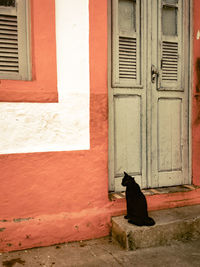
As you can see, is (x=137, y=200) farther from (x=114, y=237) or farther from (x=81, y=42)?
(x=81, y=42)

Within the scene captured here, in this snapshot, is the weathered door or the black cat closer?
the black cat

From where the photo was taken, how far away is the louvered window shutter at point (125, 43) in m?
3.40

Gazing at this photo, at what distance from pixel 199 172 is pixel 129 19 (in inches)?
90.5

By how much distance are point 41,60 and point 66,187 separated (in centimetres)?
142

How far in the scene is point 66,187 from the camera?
3.04 m

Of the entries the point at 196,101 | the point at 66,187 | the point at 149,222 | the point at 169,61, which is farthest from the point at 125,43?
the point at 149,222

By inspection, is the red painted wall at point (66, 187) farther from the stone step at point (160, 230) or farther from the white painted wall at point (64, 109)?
the stone step at point (160, 230)

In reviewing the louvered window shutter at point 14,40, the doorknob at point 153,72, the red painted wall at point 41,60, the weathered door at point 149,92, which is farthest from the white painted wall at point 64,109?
the doorknob at point 153,72

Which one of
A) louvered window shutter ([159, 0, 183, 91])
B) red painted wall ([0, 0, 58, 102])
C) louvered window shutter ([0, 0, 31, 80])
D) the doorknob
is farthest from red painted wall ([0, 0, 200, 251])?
louvered window shutter ([159, 0, 183, 91])

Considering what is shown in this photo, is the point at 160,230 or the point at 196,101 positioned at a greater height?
the point at 196,101

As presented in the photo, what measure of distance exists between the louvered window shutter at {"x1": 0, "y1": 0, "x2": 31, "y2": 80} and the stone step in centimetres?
197

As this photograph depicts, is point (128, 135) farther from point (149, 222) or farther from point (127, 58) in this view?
point (149, 222)

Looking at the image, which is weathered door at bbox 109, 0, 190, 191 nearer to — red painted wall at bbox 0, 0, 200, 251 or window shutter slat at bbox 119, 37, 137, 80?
window shutter slat at bbox 119, 37, 137, 80

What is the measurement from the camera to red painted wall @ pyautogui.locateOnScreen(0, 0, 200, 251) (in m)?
2.84
